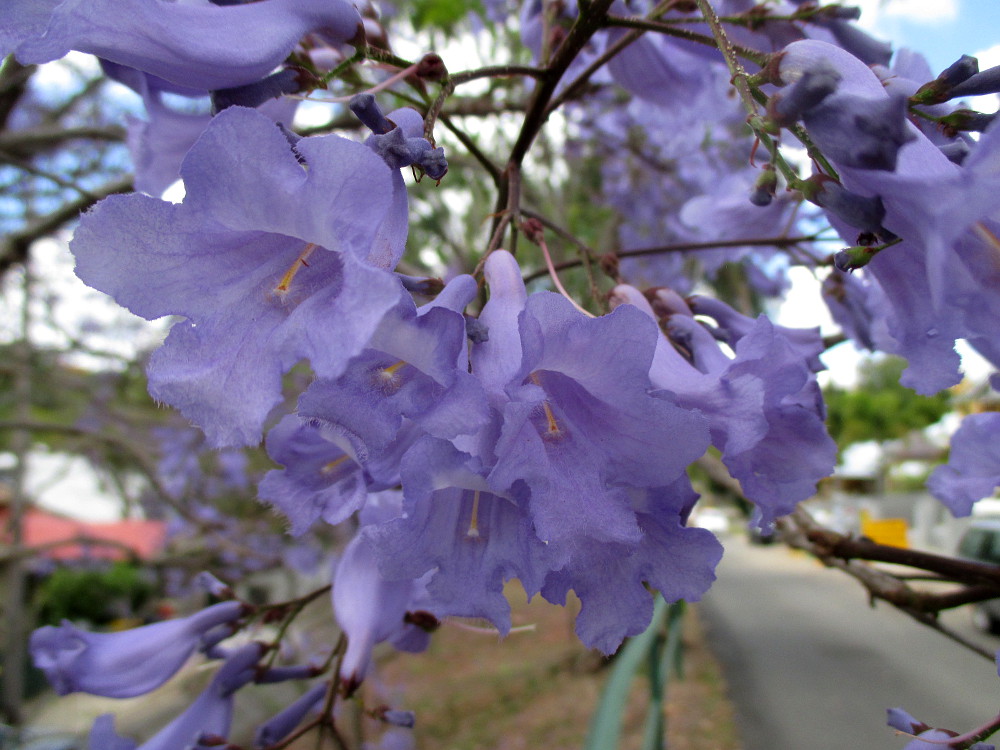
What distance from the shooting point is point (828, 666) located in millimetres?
8156

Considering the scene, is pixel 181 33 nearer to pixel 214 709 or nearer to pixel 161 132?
pixel 161 132

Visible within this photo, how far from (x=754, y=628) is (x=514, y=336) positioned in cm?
1195

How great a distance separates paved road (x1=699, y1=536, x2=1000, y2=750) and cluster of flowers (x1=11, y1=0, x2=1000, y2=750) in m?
1.08

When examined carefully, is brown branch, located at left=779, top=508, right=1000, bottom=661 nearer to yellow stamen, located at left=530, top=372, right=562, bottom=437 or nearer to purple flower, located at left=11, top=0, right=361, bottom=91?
yellow stamen, located at left=530, top=372, right=562, bottom=437

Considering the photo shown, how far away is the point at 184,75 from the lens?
2.22 feet

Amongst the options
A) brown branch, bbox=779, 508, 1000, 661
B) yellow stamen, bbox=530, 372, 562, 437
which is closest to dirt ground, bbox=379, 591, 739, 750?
brown branch, bbox=779, 508, 1000, 661

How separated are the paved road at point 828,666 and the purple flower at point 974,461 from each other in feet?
1.63

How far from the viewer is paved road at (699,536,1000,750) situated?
161 inches

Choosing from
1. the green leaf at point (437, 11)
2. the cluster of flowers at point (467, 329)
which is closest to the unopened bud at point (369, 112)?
the cluster of flowers at point (467, 329)

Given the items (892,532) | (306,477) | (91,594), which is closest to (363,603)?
(306,477)

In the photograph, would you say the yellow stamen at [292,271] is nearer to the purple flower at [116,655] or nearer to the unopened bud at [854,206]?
the unopened bud at [854,206]

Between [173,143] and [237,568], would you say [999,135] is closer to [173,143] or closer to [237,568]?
[173,143]

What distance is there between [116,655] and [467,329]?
3.73 feet

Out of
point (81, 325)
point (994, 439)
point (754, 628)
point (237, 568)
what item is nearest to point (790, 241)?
point (994, 439)
